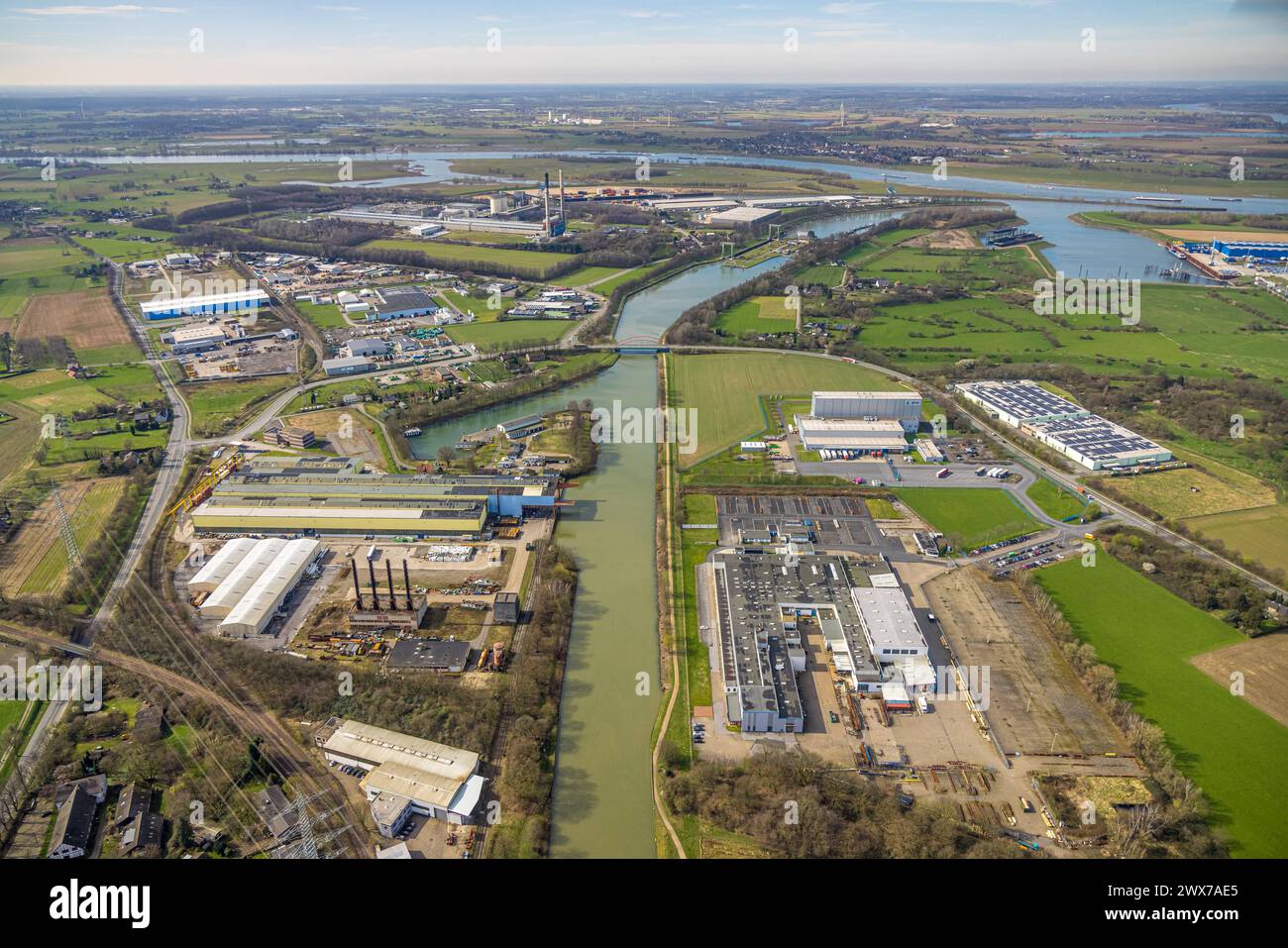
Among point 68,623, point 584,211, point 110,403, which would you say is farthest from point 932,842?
point 584,211

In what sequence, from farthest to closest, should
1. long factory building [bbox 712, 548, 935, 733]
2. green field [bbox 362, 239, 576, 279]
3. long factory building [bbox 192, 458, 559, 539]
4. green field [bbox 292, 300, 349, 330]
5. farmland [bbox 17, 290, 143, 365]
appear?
green field [bbox 362, 239, 576, 279]
green field [bbox 292, 300, 349, 330]
farmland [bbox 17, 290, 143, 365]
long factory building [bbox 192, 458, 559, 539]
long factory building [bbox 712, 548, 935, 733]

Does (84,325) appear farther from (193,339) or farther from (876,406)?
(876,406)

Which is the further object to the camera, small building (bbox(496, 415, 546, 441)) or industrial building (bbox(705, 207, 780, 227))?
industrial building (bbox(705, 207, 780, 227))

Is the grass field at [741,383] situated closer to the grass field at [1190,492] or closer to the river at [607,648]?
the river at [607,648]

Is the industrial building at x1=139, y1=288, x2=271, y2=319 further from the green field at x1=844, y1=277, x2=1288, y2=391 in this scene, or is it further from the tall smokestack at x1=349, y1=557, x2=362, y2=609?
the green field at x1=844, y1=277, x2=1288, y2=391

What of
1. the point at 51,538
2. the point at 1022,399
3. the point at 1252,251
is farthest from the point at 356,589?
the point at 1252,251

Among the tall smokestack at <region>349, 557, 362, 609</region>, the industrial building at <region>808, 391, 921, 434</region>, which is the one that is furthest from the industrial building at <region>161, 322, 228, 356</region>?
the industrial building at <region>808, 391, 921, 434</region>

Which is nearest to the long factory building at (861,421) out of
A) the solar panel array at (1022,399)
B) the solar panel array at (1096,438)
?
the solar panel array at (1022,399)
